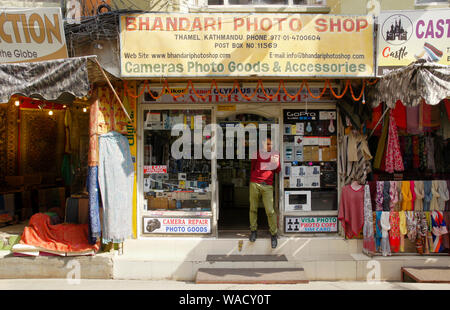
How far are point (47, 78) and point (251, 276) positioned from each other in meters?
4.58

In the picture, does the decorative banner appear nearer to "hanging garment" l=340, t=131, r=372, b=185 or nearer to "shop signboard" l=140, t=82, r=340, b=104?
"shop signboard" l=140, t=82, r=340, b=104

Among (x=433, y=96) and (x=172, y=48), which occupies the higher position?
(x=172, y=48)

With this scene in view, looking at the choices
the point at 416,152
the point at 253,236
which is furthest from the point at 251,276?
the point at 416,152

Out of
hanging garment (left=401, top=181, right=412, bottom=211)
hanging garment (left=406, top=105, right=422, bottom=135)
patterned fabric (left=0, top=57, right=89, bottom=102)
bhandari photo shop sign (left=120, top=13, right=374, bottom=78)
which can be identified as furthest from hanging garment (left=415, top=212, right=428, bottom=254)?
patterned fabric (left=0, top=57, right=89, bottom=102)

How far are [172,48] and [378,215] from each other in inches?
186

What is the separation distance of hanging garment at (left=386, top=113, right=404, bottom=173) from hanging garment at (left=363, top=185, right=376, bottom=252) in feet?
2.36

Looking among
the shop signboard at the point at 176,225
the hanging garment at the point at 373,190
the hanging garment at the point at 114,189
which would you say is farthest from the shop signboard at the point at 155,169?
the hanging garment at the point at 373,190

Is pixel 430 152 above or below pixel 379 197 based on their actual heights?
above

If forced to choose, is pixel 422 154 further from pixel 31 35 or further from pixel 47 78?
pixel 31 35

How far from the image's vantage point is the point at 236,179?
9.55 metres

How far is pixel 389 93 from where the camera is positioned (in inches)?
212

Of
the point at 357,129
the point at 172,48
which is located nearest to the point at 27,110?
the point at 172,48

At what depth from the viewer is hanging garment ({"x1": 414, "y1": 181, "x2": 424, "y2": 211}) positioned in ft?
19.6

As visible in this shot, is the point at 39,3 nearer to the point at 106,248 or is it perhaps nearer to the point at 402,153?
the point at 106,248
